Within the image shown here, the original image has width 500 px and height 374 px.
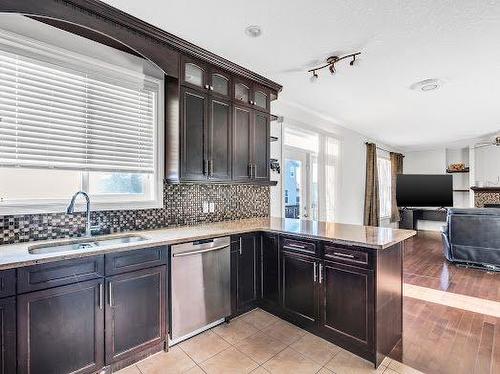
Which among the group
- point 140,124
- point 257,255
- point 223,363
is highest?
point 140,124

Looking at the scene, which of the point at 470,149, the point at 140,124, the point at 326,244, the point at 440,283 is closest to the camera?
the point at 326,244

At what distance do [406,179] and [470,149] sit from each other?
1821 millimetres

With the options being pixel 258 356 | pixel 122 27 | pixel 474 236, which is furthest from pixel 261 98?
pixel 474 236

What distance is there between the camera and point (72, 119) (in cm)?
236

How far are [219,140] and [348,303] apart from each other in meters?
1.94

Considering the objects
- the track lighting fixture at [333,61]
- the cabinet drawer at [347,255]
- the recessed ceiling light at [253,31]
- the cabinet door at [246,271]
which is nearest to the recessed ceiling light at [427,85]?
the track lighting fixture at [333,61]

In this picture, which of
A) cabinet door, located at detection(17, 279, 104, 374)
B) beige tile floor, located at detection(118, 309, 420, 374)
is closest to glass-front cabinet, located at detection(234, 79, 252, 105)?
cabinet door, located at detection(17, 279, 104, 374)

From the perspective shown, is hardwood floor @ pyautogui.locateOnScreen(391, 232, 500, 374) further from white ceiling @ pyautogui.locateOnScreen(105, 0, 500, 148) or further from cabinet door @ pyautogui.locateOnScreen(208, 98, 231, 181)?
white ceiling @ pyautogui.locateOnScreen(105, 0, 500, 148)

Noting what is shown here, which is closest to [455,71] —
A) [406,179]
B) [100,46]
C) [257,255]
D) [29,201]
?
[257,255]

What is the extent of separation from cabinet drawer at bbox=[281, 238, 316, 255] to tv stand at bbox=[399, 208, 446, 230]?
271 inches

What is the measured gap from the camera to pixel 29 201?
7.03ft

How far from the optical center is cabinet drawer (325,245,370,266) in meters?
2.09

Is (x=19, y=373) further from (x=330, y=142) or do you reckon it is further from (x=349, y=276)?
(x=330, y=142)

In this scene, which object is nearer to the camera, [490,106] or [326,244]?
[326,244]
